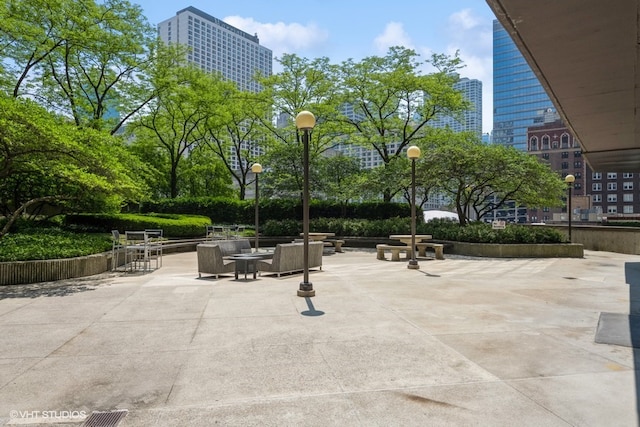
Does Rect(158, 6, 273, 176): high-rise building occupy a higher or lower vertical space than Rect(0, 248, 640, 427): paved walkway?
higher

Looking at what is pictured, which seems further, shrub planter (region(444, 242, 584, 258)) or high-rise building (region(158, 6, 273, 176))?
high-rise building (region(158, 6, 273, 176))

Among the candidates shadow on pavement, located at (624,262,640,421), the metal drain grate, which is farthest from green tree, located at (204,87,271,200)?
the metal drain grate

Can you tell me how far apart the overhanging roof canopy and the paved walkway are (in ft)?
14.2

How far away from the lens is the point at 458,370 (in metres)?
4.30

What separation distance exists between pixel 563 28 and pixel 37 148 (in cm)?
1091

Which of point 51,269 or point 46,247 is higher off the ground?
point 46,247

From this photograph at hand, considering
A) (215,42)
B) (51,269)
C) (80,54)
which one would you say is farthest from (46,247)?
(215,42)

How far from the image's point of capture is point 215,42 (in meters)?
46.4

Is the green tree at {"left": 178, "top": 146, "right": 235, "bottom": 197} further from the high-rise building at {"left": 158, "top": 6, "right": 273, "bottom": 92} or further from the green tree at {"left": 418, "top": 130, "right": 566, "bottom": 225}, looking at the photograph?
the green tree at {"left": 418, "top": 130, "right": 566, "bottom": 225}

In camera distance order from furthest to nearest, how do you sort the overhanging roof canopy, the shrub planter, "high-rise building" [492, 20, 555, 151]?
"high-rise building" [492, 20, 555, 151]
the shrub planter
the overhanging roof canopy

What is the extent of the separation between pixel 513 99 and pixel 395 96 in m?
174

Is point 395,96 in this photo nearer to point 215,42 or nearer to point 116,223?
point 116,223

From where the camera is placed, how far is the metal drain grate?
314 centimetres

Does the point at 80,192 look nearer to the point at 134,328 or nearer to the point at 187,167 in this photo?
the point at 134,328
